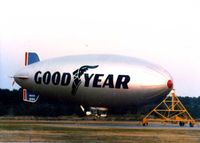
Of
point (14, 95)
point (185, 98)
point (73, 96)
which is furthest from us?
point (185, 98)

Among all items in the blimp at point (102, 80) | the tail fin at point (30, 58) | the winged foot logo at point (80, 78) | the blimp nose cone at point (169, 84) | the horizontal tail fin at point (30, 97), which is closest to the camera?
the blimp at point (102, 80)

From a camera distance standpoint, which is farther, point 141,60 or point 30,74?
point 30,74

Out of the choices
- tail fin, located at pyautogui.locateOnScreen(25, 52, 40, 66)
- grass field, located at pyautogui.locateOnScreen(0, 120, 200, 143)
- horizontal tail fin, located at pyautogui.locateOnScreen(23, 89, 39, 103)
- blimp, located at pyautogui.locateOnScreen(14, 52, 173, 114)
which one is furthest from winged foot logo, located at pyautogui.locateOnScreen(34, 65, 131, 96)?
grass field, located at pyautogui.locateOnScreen(0, 120, 200, 143)

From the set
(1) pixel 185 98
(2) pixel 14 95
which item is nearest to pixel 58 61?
(2) pixel 14 95

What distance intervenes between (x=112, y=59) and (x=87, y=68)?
11.6 ft

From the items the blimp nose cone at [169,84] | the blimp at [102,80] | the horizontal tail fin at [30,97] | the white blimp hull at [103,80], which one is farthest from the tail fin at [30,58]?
the blimp nose cone at [169,84]

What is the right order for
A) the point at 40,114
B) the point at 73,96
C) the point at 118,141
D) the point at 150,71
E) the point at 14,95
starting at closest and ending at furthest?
1. the point at 118,141
2. the point at 150,71
3. the point at 73,96
4. the point at 40,114
5. the point at 14,95

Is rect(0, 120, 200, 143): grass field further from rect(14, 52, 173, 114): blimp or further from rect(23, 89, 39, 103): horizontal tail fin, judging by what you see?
rect(23, 89, 39, 103): horizontal tail fin

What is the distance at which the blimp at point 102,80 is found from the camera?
72.8 m

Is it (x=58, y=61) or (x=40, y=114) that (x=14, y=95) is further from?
(x=58, y=61)

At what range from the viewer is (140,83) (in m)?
72.4

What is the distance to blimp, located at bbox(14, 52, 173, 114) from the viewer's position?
2867 inches

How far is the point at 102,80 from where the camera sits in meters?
74.1

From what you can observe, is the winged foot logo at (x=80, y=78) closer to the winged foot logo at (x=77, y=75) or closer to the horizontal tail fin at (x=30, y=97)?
the winged foot logo at (x=77, y=75)
